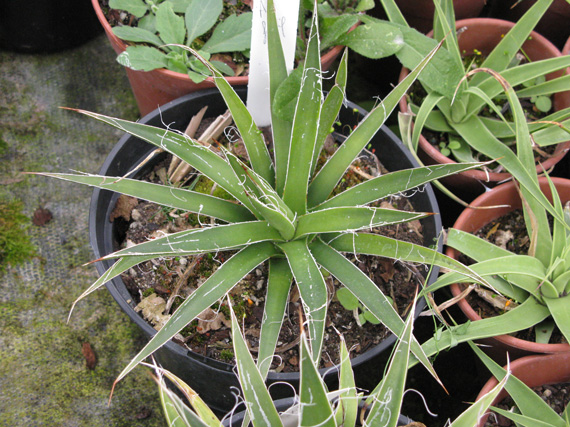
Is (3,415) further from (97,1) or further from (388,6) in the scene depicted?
(388,6)

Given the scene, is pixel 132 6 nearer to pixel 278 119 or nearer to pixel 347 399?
pixel 278 119

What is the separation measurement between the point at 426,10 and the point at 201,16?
2.53 ft

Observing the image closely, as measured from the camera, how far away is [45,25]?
1829mm

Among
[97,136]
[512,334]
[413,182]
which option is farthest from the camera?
[97,136]

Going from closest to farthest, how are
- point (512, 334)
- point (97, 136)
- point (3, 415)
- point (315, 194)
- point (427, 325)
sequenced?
1. point (315, 194)
2. point (512, 334)
3. point (3, 415)
4. point (427, 325)
5. point (97, 136)

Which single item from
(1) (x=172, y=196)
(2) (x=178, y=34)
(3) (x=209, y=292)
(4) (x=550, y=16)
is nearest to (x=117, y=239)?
(1) (x=172, y=196)

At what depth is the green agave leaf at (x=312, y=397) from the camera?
0.68 meters

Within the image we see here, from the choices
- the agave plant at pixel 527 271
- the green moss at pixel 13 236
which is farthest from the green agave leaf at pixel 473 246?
the green moss at pixel 13 236

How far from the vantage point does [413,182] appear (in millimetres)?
1039

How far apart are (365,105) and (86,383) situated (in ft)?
4.13

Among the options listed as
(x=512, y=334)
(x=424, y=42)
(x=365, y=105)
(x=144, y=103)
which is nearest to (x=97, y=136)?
(x=144, y=103)

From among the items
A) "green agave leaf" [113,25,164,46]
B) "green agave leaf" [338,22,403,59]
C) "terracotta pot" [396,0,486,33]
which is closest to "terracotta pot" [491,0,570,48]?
"terracotta pot" [396,0,486,33]

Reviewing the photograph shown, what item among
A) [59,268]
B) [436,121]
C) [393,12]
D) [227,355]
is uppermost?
[393,12]

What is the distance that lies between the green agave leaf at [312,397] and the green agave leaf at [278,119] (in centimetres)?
50
